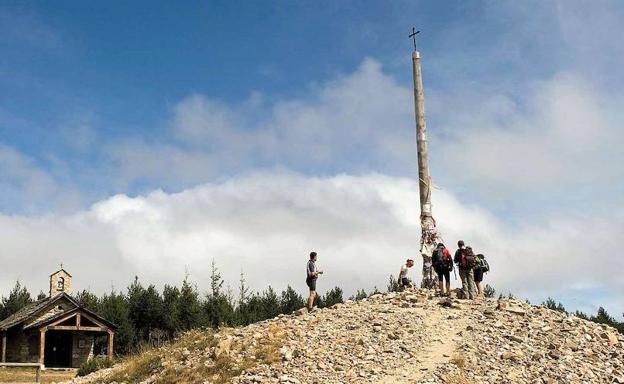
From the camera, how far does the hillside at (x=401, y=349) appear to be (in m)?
16.8

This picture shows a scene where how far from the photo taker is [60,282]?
46125mm

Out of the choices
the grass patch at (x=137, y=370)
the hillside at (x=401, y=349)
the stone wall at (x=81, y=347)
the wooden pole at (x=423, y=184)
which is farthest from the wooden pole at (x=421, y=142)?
the stone wall at (x=81, y=347)

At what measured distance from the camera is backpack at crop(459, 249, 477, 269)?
21.7m

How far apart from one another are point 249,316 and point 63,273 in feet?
46.0

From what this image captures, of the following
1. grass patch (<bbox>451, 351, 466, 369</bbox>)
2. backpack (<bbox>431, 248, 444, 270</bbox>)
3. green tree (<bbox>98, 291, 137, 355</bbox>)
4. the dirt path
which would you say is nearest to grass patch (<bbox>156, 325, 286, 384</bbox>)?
the dirt path

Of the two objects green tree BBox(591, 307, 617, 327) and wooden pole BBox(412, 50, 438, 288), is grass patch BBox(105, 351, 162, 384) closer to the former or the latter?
wooden pole BBox(412, 50, 438, 288)

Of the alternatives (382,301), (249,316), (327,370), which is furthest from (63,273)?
(327,370)

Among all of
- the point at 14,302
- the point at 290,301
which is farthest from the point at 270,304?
the point at 14,302

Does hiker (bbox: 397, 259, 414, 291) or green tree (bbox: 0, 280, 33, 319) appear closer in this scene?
hiker (bbox: 397, 259, 414, 291)

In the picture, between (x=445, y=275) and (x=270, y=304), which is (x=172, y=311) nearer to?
(x=270, y=304)

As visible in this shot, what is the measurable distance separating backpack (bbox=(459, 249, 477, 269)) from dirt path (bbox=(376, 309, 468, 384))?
1662mm

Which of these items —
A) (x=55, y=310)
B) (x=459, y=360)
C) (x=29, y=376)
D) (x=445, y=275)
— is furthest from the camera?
(x=55, y=310)

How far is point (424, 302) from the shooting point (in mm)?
22266

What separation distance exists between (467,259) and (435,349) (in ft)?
15.0
